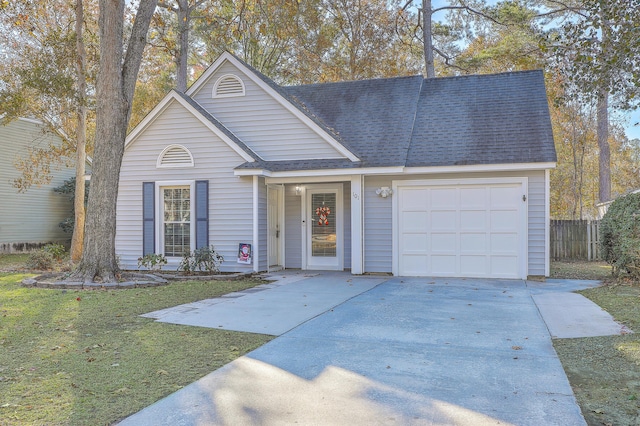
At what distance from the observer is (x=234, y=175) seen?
1109 cm

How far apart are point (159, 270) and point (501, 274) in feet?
26.1

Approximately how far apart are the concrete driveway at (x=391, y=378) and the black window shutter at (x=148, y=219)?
674 cm

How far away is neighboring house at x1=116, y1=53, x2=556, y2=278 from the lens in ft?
33.8

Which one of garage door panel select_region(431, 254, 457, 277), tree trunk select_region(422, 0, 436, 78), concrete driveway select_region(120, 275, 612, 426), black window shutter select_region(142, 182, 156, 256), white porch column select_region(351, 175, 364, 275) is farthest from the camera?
tree trunk select_region(422, 0, 436, 78)

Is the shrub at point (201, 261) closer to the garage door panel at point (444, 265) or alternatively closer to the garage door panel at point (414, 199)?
the garage door panel at point (414, 199)

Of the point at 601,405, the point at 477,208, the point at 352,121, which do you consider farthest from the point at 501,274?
the point at 601,405

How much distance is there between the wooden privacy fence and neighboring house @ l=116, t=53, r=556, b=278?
5.01 metres

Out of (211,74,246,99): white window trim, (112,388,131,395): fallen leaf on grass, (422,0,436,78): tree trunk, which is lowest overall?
(112,388,131,395): fallen leaf on grass

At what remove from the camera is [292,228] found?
1243 centimetres

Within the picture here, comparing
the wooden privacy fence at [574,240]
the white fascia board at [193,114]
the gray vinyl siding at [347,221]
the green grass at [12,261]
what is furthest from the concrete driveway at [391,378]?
the green grass at [12,261]

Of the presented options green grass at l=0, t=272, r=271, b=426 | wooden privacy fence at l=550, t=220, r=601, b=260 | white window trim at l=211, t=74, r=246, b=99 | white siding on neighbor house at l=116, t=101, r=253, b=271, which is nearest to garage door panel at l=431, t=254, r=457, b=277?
white siding on neighbor house at l=116, t=101, r=253, b=271

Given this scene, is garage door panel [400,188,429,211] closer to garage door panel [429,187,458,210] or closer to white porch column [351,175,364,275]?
garage door panel [429,187,458,210]

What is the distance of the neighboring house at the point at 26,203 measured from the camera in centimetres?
1758

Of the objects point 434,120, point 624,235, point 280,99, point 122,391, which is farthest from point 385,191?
point 122,391
